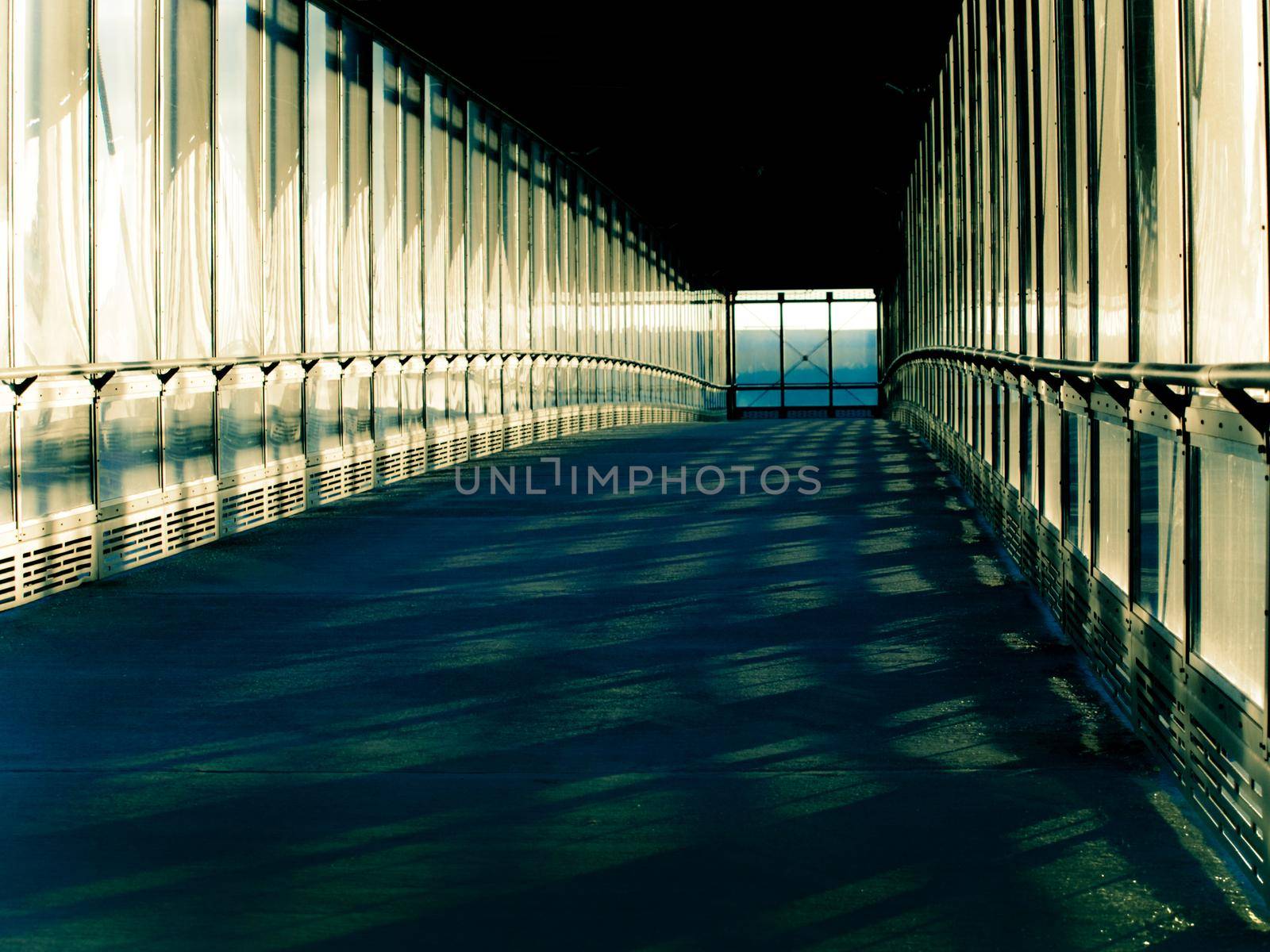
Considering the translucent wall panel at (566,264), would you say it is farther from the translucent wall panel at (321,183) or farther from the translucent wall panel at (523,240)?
the translucent wall panel at (321,183)

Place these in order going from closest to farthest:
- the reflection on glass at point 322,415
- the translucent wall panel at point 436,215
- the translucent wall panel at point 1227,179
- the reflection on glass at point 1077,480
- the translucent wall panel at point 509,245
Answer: the translucent wall panel at point 1227,179, the reflection on glass at point 1077,480, the reflection on glass at point 322,415, the translucent wall panel at point 436,215, the translucent wall panel at point 509,245

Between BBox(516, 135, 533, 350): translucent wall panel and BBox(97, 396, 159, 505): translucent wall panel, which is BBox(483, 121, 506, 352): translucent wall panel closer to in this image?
BBox(516, 135, 533, 350): translucent wall panel

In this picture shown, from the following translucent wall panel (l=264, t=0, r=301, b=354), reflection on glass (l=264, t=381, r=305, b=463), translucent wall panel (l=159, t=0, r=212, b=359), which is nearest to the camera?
translucent wall panel (l=159, t=0, r=212, b=359)

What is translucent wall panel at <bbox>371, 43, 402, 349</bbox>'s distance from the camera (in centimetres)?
1723

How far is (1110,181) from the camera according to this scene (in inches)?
268

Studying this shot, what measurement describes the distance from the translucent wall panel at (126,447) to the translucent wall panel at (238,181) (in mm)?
1665

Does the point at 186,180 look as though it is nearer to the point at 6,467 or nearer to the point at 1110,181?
the point at 6,467

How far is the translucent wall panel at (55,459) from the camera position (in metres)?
8.98

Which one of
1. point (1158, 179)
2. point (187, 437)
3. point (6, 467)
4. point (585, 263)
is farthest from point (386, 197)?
point (585, 263)

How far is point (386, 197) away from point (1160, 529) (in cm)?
1349

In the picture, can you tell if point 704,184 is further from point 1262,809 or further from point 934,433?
point 1262,809

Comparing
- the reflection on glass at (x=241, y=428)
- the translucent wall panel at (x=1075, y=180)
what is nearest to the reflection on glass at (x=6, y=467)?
the reflection on glass at (x=241, y=428)

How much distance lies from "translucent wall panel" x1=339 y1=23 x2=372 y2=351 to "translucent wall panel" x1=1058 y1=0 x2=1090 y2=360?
902 centimetres

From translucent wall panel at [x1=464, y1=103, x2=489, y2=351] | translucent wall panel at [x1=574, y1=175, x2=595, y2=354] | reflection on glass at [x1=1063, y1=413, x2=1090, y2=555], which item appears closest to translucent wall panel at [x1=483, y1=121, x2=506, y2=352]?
translucent wall panel at [x1=464, y1=103, x2=489, y2=351]
